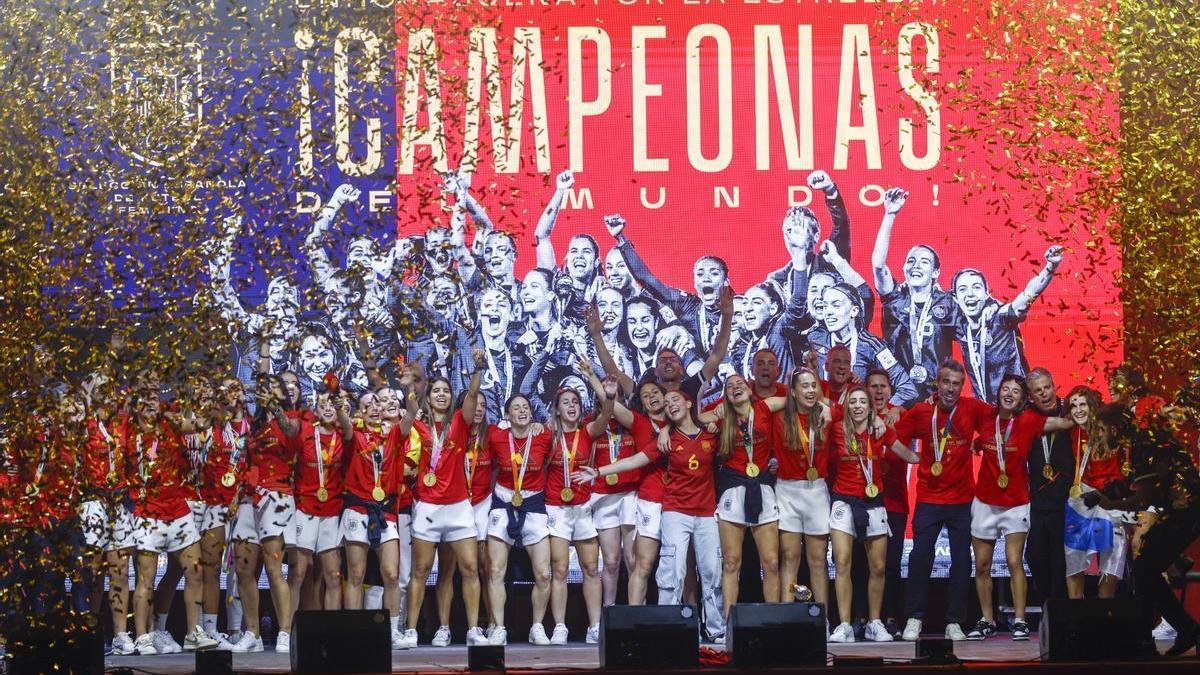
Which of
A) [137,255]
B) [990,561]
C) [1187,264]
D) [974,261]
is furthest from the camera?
[974,261]

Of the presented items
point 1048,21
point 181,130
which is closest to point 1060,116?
point 1048,21

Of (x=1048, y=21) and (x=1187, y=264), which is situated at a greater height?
(x=1048, y=21)

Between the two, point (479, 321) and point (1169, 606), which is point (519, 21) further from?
point (1169, 606)

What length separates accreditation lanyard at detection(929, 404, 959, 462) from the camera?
8.14 meters

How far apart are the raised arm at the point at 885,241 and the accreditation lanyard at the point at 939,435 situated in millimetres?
787

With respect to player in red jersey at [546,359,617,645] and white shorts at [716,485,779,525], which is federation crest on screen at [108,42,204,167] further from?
white shorts at [716,485,779,525]

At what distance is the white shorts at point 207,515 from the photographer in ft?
26.2

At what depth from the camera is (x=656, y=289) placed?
8594mm

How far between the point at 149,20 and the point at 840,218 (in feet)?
12.4

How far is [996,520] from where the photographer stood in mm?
8086

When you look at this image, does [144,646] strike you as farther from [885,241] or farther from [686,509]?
[885,241]

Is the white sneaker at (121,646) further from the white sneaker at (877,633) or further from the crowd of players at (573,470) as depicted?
the white sneaker at (877,633)

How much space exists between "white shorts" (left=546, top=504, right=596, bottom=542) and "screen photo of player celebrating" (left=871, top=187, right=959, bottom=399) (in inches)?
75.4

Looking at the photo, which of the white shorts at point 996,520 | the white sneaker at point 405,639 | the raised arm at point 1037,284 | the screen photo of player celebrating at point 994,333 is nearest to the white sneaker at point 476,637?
the white sneaker at point 405,639
